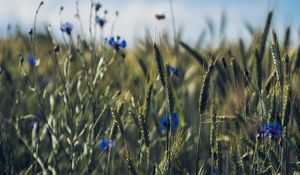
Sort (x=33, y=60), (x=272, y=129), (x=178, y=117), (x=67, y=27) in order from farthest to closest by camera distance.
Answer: (x=67, y=27)
(x=33, y=60)
(x=178, y=117)
(x=272, y=129)

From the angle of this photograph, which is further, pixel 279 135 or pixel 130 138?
pixel 130 138

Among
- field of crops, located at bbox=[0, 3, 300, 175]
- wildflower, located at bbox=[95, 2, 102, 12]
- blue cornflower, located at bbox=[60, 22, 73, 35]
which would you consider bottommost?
field of crops, located at bbox=[0, 3, 300, 175]

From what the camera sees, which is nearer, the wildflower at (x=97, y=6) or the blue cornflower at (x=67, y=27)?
the wildflower at (x=97, y=6)

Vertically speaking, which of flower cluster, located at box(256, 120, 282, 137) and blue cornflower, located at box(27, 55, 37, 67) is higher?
blue cornflower, located at box(27, 55, 37, 67)

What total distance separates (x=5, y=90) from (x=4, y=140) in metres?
1.00

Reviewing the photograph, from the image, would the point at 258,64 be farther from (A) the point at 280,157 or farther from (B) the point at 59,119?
(B) the point at 59,119

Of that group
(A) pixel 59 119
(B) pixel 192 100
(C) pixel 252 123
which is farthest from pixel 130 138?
(C) pixel 252 123

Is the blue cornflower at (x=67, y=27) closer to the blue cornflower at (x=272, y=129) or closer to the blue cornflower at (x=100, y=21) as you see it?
the blue cornflower at (x=100, y=21)

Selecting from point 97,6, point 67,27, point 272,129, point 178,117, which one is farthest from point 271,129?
point 67,27

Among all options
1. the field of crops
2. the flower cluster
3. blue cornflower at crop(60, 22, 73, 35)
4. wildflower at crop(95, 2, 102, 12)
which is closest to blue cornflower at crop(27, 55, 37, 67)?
the field of crops

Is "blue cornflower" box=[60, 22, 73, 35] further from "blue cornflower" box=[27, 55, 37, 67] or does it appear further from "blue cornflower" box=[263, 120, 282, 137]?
"blue cornflower" box=[263, 120, 282, 137]

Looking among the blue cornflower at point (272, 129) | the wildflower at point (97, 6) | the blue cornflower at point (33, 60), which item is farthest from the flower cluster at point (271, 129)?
the wildflower at point (97, 6)

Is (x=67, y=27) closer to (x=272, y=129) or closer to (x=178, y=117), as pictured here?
(x=178, y=117)

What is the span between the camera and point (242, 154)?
1396mm
